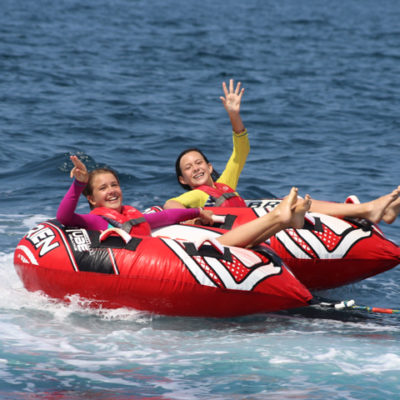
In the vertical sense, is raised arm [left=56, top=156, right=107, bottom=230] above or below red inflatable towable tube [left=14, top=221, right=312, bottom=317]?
above

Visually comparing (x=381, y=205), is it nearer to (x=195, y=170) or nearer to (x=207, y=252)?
(x=195, y=170)

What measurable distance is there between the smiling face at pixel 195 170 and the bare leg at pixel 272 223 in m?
1.42

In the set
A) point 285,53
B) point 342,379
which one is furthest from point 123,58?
point 342,379

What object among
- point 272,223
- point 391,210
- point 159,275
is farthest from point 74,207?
point 391,210

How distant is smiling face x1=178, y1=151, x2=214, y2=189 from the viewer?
7.34m

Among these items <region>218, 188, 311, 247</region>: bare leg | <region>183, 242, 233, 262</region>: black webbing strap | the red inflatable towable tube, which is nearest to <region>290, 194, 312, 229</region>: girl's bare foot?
<region>218, 188, 311, 247</region>: bare leg

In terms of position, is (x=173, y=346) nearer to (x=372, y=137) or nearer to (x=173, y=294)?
(x=173, y=294)

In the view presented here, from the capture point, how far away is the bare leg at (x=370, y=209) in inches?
265

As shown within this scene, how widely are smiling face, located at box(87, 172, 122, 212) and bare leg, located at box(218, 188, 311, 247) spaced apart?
984 millimetres

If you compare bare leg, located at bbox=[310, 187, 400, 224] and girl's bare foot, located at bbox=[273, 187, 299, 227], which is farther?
bare leg, located at bbox=[310, 187, 400, 224]

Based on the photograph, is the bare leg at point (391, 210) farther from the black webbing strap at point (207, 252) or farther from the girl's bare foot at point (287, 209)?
the black webbing strap at point (207, 252)

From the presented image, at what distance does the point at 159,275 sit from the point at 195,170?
199cm

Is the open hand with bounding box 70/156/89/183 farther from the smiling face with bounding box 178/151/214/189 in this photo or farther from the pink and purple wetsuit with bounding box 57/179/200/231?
the smiling face with bounding box 178/151/214/189

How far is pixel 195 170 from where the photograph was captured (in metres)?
7.34
